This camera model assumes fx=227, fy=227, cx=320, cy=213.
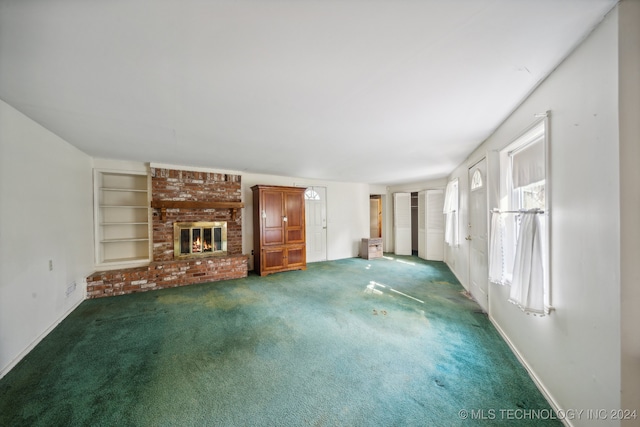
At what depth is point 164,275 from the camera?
4.33 meters

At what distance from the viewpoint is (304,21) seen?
1.18 metres

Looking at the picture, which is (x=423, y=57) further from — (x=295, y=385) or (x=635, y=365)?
(x=295, y=385)

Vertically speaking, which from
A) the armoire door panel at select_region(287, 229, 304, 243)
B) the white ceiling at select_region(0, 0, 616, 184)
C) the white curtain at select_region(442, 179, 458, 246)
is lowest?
the armoire door panel at select_region(287, 229, 304, 243)

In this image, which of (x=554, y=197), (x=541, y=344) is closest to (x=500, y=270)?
(x=541, y=344)

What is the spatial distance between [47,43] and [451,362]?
374 cm

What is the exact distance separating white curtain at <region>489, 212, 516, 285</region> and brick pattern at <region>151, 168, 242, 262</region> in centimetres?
471

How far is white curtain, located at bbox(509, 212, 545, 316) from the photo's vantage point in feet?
5.43

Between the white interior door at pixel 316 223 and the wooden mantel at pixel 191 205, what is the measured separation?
209 centimetres

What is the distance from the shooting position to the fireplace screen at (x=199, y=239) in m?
4.67

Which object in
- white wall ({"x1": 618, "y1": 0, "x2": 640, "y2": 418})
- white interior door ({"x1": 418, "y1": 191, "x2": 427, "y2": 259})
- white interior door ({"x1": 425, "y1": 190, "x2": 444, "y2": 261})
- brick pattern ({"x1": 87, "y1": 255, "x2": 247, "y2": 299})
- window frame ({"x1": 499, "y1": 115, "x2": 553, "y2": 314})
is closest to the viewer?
white wall ({"x1": 618, "y1": 0, "x2": 640, "y2": 418})

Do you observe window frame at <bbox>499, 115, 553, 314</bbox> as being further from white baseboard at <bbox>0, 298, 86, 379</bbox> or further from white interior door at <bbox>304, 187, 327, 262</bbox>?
white interior door at <bbox>304, 187, 327, 262</bbox>

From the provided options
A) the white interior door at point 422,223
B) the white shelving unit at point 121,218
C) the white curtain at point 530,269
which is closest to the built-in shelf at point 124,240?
the white shelving unit at point 121,218

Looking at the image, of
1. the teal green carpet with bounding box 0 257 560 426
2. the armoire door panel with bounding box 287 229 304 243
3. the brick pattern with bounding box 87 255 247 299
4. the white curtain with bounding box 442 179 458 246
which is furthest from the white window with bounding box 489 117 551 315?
the brick pattern with bounding box 87 255 247 299

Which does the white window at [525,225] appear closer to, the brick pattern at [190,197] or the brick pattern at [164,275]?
the brick pattern at [164,275]
